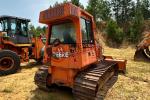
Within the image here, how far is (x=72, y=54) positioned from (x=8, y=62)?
546 centimetres

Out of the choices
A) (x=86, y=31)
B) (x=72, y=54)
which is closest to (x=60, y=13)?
(x=72, y=54)

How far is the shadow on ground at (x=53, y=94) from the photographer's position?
7215 mm

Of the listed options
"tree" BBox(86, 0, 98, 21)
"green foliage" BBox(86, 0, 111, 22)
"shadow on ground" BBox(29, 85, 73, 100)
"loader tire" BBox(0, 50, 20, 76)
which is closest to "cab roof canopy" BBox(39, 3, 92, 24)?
"shadow on ground" BBox(29, 85, 73, 100)

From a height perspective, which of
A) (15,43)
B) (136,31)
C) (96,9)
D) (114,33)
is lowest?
(15,43)

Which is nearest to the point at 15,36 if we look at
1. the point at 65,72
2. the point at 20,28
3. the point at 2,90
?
the point at 20,28

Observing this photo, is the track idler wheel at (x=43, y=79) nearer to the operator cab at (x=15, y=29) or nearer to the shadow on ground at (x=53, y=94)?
the shadow on ground at (x=53, y=94)

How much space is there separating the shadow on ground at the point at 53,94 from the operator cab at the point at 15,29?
4.94 meters

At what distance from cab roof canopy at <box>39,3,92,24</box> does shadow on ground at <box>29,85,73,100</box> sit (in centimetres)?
219

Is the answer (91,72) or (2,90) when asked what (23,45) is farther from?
(91,72)

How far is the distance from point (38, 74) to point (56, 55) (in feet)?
4.29

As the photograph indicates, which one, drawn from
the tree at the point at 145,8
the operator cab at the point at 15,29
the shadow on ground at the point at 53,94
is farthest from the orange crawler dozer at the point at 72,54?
the tree at the point at 145,8

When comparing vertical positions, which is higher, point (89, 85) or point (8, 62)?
point (8, 62)

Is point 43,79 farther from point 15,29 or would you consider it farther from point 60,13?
point 15,29

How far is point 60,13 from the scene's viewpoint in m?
6.22
